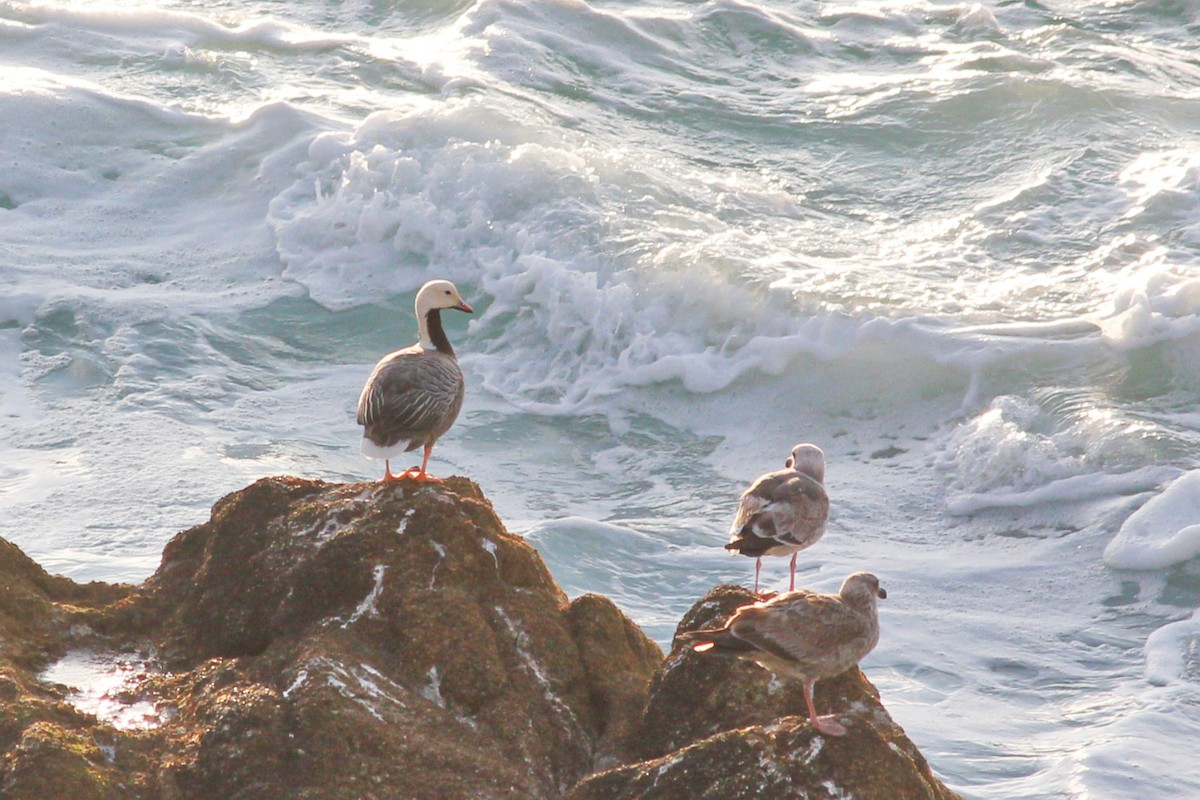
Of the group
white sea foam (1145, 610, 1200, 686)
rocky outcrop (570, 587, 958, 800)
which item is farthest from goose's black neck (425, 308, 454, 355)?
white sea foam (1145, 610, 1200, 686)

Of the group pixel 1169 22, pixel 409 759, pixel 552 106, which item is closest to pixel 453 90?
pixel 552 106

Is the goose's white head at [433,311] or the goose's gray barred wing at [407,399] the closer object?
the goose's gray barred wing at [407,399]

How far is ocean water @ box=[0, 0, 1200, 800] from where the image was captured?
352 inches

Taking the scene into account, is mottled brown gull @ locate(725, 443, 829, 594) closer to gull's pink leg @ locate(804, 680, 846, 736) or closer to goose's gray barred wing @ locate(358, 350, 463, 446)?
goose's gray barred wing @ locate(358, 350, 463, 446)

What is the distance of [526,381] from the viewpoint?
12.5m

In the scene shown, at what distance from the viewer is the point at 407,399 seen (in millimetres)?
6102

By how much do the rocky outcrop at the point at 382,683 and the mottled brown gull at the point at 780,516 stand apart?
896 mm

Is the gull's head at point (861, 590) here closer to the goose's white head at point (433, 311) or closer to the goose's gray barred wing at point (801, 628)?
the goose's gray barred wing at point (801, 628)

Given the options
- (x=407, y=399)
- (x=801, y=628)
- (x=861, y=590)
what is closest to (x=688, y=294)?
(x=407, y=399)

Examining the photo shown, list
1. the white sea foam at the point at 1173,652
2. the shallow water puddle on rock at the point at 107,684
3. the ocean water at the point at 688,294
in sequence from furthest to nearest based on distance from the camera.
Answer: the ocean water at the point at 688,294
the white sea foam at the point at 1173,652
the shallow water puddle on rock at the point at 107,684

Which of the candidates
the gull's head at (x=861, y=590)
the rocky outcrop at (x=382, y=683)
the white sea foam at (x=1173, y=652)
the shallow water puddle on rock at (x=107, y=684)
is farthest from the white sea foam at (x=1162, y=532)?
the shallow water puddle on rock at (x=107, y=684)

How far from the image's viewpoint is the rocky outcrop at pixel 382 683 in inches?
171

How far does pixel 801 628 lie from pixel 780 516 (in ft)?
5.31

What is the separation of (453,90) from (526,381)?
20.8ft
